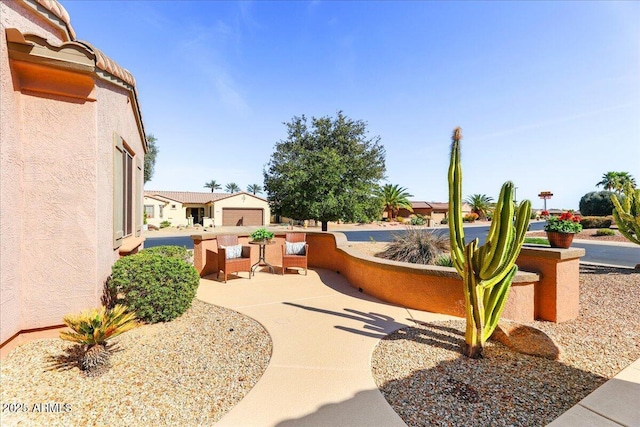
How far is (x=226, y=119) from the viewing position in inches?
596

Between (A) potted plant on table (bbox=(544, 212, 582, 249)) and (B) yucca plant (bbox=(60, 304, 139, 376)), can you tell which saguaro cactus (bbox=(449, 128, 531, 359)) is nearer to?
(A) potted plant on table (bbox=(544, 212, 582, 249))

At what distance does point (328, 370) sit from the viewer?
3.27 m

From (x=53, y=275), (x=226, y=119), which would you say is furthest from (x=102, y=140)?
(x=226, y=119)

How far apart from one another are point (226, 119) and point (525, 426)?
16.3 meters

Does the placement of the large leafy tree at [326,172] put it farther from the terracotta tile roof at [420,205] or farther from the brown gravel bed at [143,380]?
the terracotta tile roof at [420,205]

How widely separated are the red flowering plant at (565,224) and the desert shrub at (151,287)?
737cm

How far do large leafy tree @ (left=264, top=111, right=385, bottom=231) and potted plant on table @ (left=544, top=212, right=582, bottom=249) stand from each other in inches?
307

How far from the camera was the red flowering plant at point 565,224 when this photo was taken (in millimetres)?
5516

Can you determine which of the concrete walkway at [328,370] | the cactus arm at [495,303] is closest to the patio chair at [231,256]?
the concrete walkway at [328,370]

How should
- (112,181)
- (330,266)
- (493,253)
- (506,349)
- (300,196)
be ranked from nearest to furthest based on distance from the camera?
(493,253) → (506,349) → (112,181) → (330,266) → (300,196)

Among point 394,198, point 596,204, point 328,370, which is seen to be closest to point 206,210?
point 394,198

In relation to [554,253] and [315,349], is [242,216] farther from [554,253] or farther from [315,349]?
[554,253]

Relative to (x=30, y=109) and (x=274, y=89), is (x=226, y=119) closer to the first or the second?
(x=274, y=89)

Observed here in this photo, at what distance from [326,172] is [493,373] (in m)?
10.0
